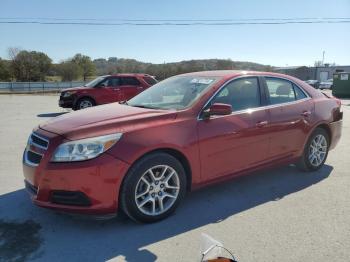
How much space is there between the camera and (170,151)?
4.07m

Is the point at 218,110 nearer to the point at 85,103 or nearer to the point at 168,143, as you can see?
the point at 168,143

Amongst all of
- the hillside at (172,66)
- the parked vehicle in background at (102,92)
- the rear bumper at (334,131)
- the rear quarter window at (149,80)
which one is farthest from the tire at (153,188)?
the hillside at (172,66)

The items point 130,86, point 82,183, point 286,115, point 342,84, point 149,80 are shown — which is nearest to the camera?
point 82,183

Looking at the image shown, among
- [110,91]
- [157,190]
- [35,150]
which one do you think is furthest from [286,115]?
[110,91]

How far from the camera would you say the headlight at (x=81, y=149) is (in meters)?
3.63

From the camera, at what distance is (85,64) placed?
71062mm

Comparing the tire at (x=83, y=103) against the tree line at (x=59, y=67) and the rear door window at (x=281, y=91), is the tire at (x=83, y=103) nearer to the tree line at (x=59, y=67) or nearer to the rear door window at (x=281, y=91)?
the rear door window at (x=281, y=91)

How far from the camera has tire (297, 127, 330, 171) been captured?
5.71 m

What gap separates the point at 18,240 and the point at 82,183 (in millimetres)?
833

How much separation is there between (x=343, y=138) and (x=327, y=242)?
576 centimetres

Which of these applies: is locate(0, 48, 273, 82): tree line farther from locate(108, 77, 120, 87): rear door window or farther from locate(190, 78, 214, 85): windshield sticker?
locate(190, 78, 214, 85): windshield sticker

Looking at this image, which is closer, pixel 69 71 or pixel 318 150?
pixel 318 150

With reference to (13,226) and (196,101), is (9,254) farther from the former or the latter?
(196,101)

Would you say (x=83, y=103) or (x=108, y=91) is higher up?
(x=108, y=91)
